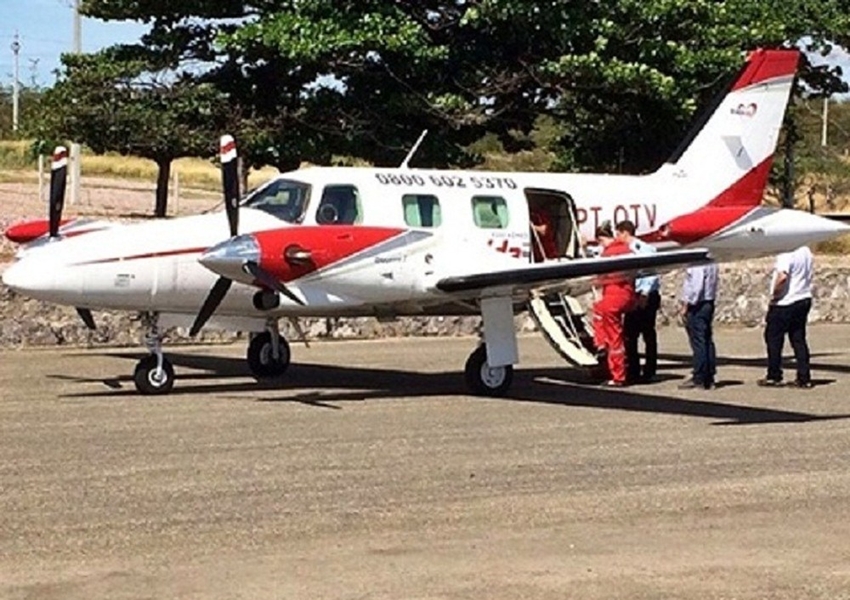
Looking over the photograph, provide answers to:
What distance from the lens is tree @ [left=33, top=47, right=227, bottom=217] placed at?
25594mm

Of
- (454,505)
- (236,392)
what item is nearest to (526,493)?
(454,505)

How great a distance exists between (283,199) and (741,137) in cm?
709

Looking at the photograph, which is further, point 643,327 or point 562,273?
point 643,327

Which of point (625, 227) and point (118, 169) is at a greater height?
point (118, 169)

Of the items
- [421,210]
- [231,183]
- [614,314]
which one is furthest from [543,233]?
[231,183]

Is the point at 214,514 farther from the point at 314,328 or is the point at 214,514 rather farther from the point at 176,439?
the point at 314,328

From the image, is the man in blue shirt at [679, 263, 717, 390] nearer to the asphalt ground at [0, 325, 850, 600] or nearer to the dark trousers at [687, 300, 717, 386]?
the dark trousers at [687, 300, 717, 386]

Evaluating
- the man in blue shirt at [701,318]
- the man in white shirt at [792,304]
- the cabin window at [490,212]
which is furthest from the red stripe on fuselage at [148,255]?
the man in white shirt at [792,304]

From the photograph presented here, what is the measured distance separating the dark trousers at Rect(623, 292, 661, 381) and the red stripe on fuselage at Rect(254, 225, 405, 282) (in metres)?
3.52

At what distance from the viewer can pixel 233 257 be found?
1594 centimetres

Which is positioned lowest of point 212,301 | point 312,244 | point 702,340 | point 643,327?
point 702,340

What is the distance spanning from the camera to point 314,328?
24156 millimetres

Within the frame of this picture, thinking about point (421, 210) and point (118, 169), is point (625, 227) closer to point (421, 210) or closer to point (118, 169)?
point (421, 210)

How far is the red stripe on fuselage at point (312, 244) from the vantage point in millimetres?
16328
